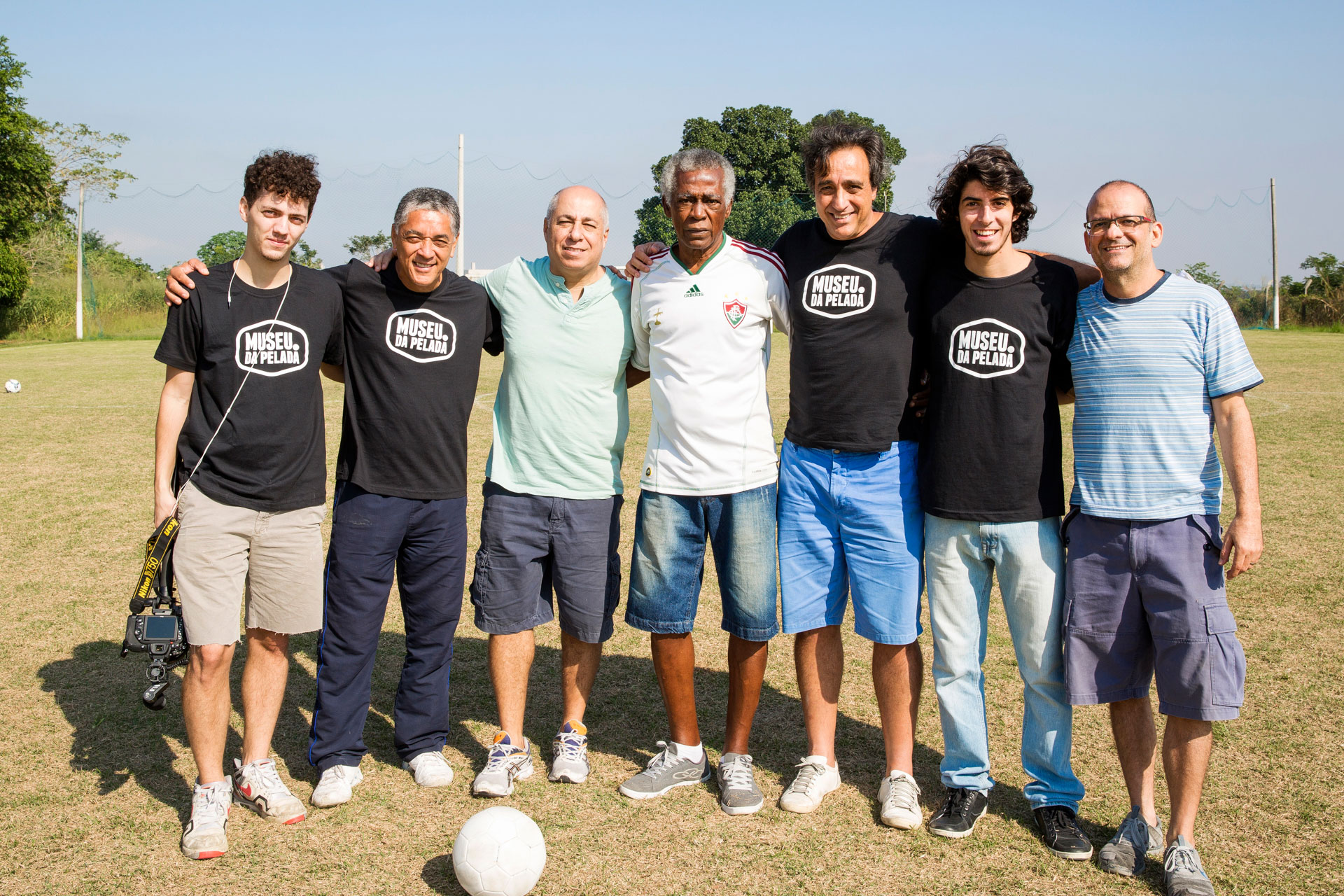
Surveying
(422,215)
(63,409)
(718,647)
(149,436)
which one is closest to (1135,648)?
(718,647)

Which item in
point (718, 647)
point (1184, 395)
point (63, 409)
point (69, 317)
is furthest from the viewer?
point (69, 317)

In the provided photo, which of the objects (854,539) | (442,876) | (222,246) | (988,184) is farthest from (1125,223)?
(222,246)

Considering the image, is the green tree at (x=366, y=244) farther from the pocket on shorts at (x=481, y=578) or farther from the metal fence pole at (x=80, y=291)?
the pocket on shorts at (x=481, y=578)

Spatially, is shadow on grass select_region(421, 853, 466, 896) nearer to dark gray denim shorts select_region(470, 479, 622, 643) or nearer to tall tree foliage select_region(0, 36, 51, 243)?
dark gray denim shorts select_region(470, 479, 622, 643)

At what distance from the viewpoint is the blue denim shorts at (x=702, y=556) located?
12.5 ft

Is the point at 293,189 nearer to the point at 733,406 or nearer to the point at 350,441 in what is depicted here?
the point at 350,441

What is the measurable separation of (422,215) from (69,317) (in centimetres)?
3752

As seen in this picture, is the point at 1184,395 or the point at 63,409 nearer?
the point at 1184,395

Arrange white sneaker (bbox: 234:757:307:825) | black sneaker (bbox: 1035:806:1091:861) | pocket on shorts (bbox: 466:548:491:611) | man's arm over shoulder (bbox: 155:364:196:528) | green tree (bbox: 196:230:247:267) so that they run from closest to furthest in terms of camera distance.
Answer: black sneaker (bbox: 1035:806:1091:861) < man's arm over shoulder (bbox: 155:364:196:528) < white sneaker (bbox: 234:757:307:825) < pocket on shorts (bbox: 466:548:491:611) < green tree (bbox: 196:230:247:267)

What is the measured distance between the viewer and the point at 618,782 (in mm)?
4043

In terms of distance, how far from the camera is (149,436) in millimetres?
12242

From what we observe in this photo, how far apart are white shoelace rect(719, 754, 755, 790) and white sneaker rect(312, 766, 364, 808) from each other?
1.43 meters

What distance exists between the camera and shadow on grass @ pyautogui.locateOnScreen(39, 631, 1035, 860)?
13.4ft

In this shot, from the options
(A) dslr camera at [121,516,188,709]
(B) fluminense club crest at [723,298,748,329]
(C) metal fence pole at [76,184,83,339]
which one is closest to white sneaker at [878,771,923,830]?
(B) fluminense club crest at [723,298,748,329]
